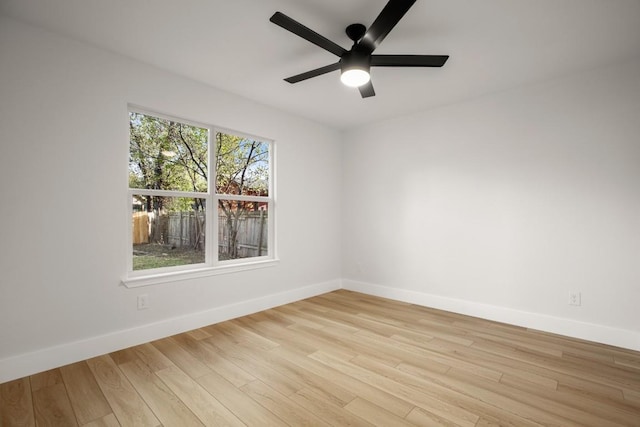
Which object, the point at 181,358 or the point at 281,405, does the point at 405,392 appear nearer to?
the point at 281,405

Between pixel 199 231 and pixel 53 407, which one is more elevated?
pixel 199 231

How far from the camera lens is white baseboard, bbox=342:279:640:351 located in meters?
2.76

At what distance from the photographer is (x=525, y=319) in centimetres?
323

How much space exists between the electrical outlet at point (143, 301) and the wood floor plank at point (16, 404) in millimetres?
828

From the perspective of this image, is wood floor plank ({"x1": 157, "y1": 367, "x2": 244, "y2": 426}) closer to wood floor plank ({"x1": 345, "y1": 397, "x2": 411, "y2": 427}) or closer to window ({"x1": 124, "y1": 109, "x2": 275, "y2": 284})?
wood floor plank ({"x1": 345, "y1": 397, "x2": 411, "y2": 427})

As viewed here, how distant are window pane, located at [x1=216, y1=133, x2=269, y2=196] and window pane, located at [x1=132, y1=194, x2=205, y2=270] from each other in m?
0.43

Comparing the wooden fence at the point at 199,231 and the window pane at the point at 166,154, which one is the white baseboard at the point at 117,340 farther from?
the window pane at the point at 166,154

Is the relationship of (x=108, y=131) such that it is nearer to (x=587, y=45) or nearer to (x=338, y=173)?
(x=338, y=173)

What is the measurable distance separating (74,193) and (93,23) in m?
1.29

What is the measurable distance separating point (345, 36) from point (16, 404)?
333cm

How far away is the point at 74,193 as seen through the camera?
244 centimetres

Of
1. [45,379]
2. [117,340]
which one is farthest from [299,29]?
[45,379]

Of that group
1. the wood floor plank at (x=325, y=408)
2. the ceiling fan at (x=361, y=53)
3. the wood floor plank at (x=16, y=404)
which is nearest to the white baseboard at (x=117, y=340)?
the wood floor plank at (x=16, y=404)

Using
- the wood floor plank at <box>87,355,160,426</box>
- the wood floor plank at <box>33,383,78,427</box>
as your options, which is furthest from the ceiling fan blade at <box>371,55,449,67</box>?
the wood floor plank at <box>33,383,78,427</box>
